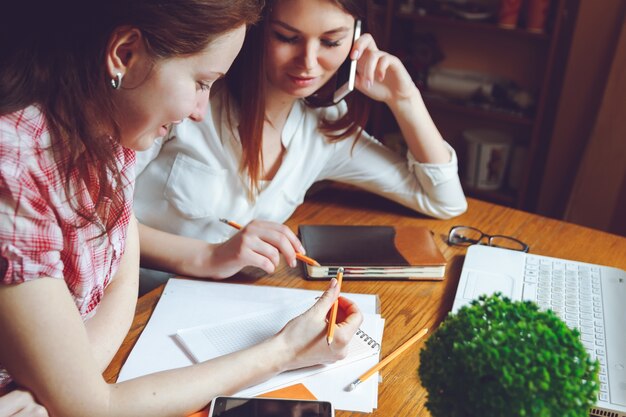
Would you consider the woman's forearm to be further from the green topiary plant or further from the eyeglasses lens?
the green topiary plant

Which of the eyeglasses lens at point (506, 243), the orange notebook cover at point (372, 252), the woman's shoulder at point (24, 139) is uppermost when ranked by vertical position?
the woman's shoulder at point (24, 139)

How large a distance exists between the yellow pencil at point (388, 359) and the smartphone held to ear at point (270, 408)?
0.11m

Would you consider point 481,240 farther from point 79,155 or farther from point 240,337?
point 79,155

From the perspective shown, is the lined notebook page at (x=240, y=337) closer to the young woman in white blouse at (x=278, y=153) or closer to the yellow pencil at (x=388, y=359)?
the yellow pencil at (x=388, y=359)

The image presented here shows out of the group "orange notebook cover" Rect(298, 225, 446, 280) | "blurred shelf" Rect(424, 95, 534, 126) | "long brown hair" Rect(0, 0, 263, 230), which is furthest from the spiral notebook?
"blurred shelf" Rect(424, 95, 534, 126)

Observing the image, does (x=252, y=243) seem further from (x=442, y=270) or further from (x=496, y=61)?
(x=496, y=61)

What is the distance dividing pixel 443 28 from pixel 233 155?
1.99 meters

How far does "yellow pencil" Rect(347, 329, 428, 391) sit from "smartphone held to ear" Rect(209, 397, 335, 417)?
112 millimetres

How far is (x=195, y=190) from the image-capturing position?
1371mm

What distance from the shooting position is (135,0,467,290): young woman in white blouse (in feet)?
4.05

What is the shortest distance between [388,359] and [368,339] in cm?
6

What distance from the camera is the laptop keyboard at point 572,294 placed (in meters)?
1.06

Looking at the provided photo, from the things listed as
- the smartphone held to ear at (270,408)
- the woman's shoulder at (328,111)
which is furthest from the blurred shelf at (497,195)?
the smartphone held to ear at (270,408)

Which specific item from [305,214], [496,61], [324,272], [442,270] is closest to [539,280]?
[442,270]
